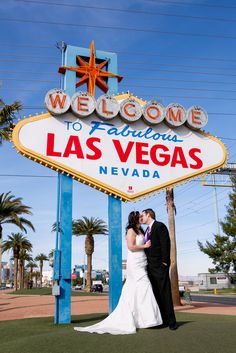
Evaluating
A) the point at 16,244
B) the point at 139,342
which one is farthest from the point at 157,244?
the point at 16,244

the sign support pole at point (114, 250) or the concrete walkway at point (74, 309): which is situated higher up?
the sign support pole at point (114, 250)

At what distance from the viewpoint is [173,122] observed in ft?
36.1

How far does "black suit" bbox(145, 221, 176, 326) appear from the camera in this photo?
6.66 metres

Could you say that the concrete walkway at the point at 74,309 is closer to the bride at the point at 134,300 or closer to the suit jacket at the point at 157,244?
the bride at the point at 134,300

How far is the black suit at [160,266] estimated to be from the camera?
6.66 m

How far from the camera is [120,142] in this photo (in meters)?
10.5

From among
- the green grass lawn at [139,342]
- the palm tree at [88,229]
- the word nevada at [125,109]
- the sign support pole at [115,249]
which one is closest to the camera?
the green grass lawn at [139,342]

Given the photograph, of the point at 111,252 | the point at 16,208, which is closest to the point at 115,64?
the point at 111,252

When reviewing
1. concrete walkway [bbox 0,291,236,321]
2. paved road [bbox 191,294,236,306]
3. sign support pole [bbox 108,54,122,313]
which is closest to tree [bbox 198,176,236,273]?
paved road [bbox 191,294,236,306]

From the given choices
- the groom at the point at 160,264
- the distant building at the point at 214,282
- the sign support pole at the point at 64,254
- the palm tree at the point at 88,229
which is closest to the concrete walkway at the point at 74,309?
the sign support pole at the point at 64,254

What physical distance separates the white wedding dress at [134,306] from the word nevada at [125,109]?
472 cm

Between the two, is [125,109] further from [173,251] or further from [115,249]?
[173,251]

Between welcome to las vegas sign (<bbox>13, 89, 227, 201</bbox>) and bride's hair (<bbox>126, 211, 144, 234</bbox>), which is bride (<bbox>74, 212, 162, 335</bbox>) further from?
welcome to las vegas sign (<bbox>13, 89, 227, 201</bbox>)

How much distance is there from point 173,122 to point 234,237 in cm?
3143
